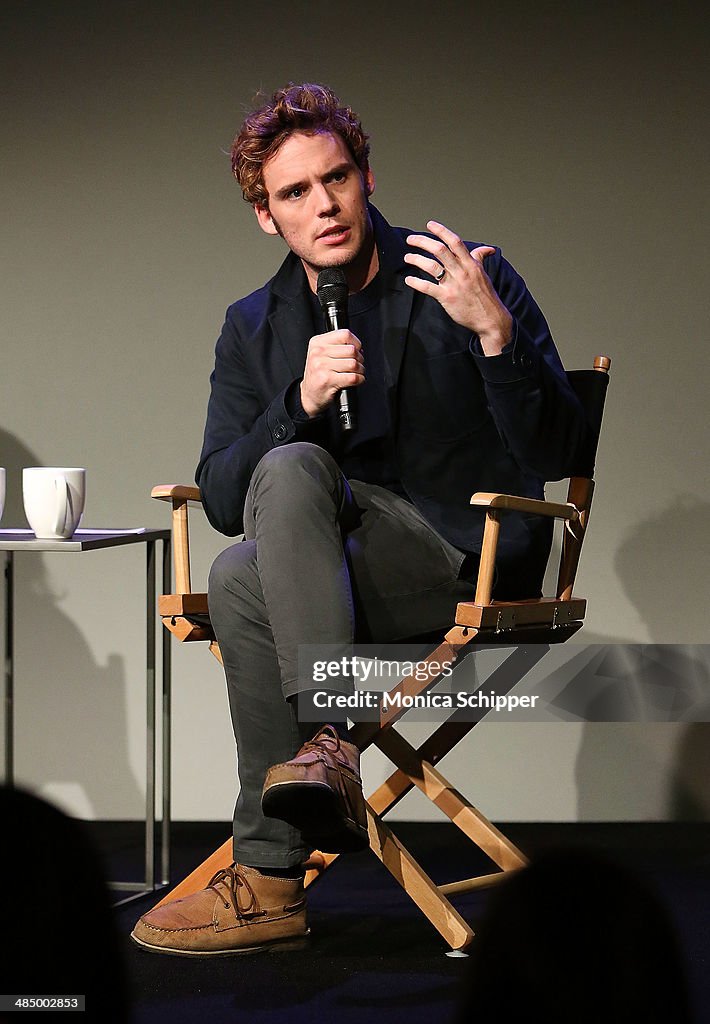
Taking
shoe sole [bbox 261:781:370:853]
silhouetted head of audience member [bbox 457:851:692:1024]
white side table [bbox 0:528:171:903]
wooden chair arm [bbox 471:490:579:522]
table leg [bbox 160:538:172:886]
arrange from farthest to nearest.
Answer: table leg [bbox 160:538:172:886], white side table [bbox 0:528:171:903], wooden chair arm [bbox 471:490:579:522], shoe sole [bbox 261:781:370:853], silhouetted head of audience member [bbox 457:851:692:1024]

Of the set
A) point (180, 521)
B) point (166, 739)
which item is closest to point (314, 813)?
point (180, 521)

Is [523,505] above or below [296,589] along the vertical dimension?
above

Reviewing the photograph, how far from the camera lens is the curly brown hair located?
2240 millimetres

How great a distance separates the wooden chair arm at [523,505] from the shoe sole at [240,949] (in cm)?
79

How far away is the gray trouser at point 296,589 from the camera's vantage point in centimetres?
183

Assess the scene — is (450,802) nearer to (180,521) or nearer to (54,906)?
(180,521)

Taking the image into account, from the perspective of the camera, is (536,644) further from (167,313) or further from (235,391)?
(167,313)

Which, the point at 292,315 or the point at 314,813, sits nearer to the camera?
the point at 314,813

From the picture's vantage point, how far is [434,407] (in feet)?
7.42

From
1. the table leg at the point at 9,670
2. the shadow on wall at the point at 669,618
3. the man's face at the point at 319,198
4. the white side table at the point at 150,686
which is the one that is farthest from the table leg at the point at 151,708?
the shadow on wall at the point at 669,618

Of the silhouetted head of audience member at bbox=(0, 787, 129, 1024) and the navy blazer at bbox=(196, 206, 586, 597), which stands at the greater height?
→ the navy blazer at bbox=(196, 206, 586, 597)

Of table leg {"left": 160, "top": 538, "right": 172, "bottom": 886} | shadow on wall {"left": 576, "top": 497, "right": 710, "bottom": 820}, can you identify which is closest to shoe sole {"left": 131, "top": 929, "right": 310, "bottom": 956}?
table leg {"left": 160, "top": 538, "right": 172, "bottom": 886}

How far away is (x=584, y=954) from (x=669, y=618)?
2.68 metres

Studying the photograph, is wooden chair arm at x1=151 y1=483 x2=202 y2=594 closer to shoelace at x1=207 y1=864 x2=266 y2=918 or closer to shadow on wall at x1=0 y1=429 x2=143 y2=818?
shoelace at x1=207 y1=864 x2=266 y2=918
